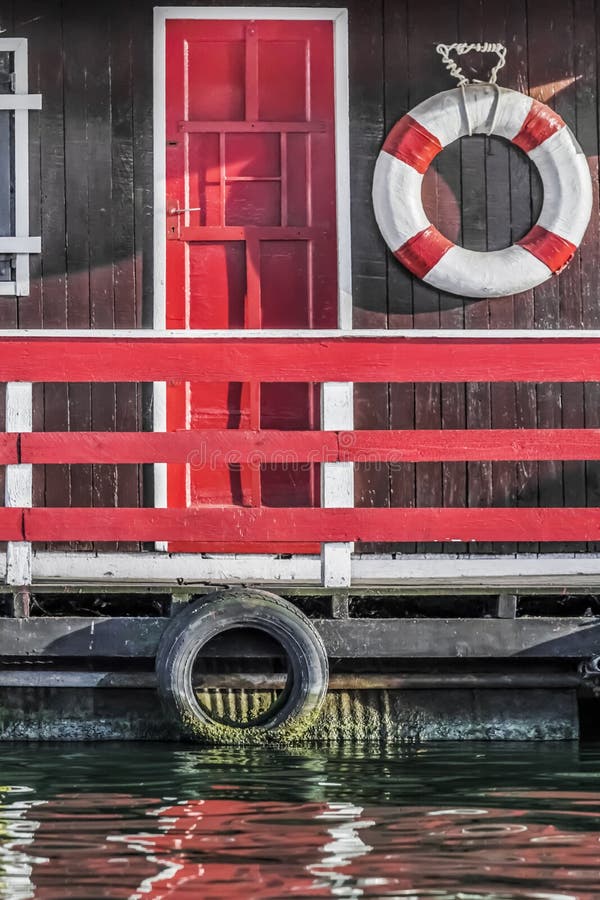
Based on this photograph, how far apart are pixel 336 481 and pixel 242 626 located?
2.43 ft

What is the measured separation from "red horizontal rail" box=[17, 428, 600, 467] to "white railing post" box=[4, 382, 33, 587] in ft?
0.24

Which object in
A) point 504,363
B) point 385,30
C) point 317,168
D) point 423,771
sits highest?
point 385,30

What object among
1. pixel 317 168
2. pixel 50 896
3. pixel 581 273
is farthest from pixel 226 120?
pixel 50 896

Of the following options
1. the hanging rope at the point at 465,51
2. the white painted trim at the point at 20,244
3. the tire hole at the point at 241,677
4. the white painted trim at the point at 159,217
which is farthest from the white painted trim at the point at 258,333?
the tire hole at the point at 241,677

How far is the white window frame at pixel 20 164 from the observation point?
23.5 ft

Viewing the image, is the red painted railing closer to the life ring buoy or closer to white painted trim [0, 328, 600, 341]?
white painted trim [0, 328, 600, 341]

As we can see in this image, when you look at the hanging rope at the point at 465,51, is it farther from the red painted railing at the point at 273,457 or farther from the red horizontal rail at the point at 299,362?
the red painted railing at the point at 273,457

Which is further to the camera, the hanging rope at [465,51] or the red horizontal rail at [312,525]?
the hanging rope at [465,51]

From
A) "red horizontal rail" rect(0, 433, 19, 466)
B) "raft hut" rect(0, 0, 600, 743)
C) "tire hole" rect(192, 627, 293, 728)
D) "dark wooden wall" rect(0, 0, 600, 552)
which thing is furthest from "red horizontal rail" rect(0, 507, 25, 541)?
"dark wooden wall" rect(0, 0, 600, 552)

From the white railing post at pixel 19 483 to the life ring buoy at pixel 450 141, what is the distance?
6.71 ft

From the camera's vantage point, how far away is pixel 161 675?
19.1 feet

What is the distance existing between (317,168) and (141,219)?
36.3 inches

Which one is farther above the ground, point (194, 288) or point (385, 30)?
point (385, 30)

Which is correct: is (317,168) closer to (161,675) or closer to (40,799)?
(161,675)
